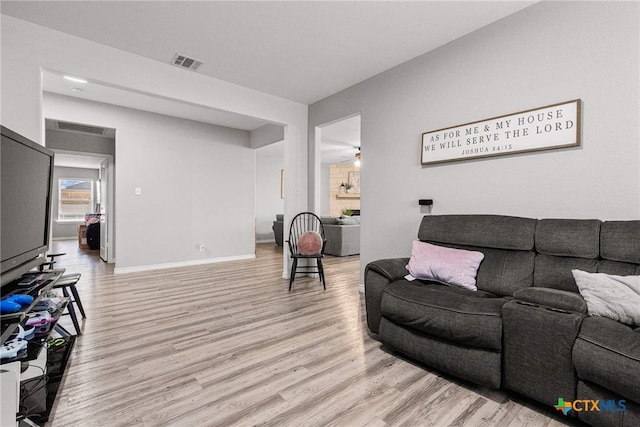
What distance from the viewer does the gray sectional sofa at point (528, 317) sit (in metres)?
1.25

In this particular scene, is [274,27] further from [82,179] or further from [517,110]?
[82,179]

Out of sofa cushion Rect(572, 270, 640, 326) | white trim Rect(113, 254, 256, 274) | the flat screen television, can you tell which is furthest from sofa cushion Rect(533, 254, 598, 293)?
white trim Rect(113, 254, 256, 274)

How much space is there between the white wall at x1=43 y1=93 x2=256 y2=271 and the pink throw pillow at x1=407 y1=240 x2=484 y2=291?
13.6ft

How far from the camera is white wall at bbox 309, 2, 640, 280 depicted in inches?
73.3

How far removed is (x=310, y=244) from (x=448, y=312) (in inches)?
88.3

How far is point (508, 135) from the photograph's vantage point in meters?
2.32

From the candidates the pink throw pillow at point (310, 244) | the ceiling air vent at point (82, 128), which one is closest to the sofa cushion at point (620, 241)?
the pink throw pillow at point (310, 244)

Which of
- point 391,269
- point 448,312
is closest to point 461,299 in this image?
point 448,312

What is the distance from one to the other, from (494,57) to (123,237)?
518 centimetres

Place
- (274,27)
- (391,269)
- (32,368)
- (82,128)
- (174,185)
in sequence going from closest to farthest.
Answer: (32,368)
(391,269)
(274,27)
(82,128)
(174,185)

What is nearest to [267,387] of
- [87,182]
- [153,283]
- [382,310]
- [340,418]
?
[340,418]

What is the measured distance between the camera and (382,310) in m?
2.06

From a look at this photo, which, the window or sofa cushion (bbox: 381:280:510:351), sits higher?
→ the window

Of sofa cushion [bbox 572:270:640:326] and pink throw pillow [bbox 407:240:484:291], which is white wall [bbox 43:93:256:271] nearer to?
pink throw pillow [bbox 407:240:484:291]
